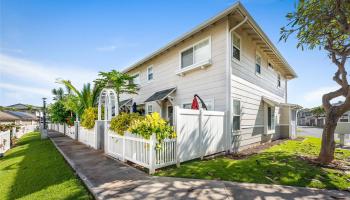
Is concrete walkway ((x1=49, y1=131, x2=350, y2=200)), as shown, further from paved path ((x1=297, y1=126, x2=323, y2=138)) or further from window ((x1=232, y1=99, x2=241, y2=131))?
paved path ((x1=297, y1=126, x2=323, y2=138))

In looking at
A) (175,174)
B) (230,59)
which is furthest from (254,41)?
(175,174)

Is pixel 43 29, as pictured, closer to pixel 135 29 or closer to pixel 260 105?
pixel 135 29

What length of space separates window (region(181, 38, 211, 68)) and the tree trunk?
5.31m

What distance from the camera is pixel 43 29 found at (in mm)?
10062

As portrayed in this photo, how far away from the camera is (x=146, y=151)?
5.19 m

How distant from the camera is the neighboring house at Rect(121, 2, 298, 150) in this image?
7.82 meters

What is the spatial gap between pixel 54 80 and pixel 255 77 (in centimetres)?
1248

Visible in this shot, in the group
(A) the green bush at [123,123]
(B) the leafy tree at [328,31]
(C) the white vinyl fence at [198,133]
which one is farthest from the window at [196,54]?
(A) the green bush at [123,123]

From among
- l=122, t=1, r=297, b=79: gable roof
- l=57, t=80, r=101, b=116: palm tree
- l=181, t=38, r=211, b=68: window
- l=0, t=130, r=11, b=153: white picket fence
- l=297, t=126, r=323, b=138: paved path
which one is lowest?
l=297, t=126, r=323, b=138: paved path

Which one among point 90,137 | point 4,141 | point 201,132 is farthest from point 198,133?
point 4,141

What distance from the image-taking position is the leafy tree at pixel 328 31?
571 centimetres

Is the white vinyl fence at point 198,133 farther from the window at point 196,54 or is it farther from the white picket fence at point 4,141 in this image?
the white picket fence at point 4,141

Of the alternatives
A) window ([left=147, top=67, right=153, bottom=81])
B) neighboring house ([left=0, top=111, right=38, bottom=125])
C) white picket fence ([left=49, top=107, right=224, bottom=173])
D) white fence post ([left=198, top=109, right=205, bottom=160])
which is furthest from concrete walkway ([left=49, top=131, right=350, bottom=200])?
neighboring house ([left=0, top=111, right=38, bottom=125])

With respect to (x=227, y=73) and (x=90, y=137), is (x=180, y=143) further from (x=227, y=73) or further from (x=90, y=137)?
(x=90, y=137)
